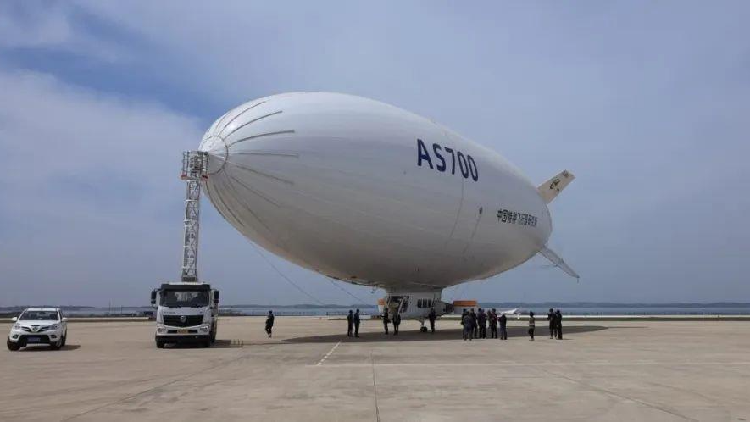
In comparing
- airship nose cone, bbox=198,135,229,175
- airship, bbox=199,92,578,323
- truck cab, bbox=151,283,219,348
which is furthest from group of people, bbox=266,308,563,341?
airship nose cone, bbox=198,135,229,175

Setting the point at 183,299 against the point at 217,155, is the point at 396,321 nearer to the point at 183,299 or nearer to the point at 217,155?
the point at 183,299

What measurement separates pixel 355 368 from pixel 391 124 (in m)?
14.2

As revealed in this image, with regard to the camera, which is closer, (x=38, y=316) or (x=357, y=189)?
(x=357, y=189)

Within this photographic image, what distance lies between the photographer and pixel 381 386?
1385 centimetres

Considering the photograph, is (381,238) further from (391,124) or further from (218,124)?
(218,124)

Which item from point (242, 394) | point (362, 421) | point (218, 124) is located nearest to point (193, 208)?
point (218, 124)

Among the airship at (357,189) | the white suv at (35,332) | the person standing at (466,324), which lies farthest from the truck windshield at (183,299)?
the person standing at (466,324)

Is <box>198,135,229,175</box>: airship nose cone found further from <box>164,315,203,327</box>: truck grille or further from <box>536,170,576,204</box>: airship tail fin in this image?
<box>536,170,576,204</box>: airship tail fin

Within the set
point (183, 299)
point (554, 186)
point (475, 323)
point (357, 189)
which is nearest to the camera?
point (357, 189)

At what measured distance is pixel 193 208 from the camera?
3544cm

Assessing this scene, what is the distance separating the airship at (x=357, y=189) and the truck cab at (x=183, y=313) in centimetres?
348

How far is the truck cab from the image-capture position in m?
26.9

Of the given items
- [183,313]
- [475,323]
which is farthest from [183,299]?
[475,323]

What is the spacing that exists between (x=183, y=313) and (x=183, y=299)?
0.69 m
